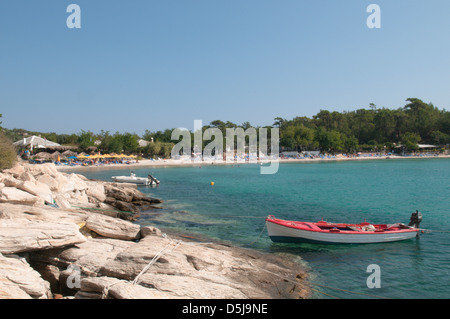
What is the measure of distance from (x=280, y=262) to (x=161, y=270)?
606 centimetres

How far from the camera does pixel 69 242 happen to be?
9.57m

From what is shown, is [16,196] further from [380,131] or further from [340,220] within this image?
[380,131]

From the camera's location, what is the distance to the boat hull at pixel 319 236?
50.8 feet

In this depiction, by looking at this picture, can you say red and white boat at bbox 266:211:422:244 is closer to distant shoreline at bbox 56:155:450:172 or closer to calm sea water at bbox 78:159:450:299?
calm sea water at bbox 78:159:450:299

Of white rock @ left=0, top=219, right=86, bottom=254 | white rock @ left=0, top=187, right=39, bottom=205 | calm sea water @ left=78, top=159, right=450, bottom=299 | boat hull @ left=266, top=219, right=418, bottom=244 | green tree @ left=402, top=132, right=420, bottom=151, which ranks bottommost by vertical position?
calm sea water @ left=78, top=159, right=450, bottom=299

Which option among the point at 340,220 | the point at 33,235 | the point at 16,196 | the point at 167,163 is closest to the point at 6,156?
the point at 16,196

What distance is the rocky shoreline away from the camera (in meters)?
7.50

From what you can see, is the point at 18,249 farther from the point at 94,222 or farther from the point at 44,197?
the point at 44,197

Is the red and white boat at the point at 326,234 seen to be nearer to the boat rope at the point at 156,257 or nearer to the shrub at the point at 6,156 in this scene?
the boat rope at the point at 156,257

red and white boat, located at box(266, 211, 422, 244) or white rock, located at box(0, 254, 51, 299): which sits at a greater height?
white rock, located at box(0, 254, 51, 299)

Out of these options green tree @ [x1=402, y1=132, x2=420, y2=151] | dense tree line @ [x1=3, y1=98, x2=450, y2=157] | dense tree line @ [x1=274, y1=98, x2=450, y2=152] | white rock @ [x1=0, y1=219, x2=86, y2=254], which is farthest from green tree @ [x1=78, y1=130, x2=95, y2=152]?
green tree @ [x1=402, y1=132, x2=420, y2=151]

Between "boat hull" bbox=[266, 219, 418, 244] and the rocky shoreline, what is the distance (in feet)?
7.95

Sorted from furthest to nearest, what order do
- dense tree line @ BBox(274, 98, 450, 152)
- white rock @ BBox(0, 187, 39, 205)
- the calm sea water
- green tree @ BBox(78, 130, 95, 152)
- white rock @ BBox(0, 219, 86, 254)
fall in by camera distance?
dense tree line @ BBox(274, 98, 450, 152) → green tree @ BBox(78, 130, 95, 152) → white rock @ BBox(0, 187, 39, 205) → the calm sea water → white rock @ BBox(0, 219, 86, 254)

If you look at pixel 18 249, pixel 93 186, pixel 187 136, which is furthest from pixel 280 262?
pixel 187 136
